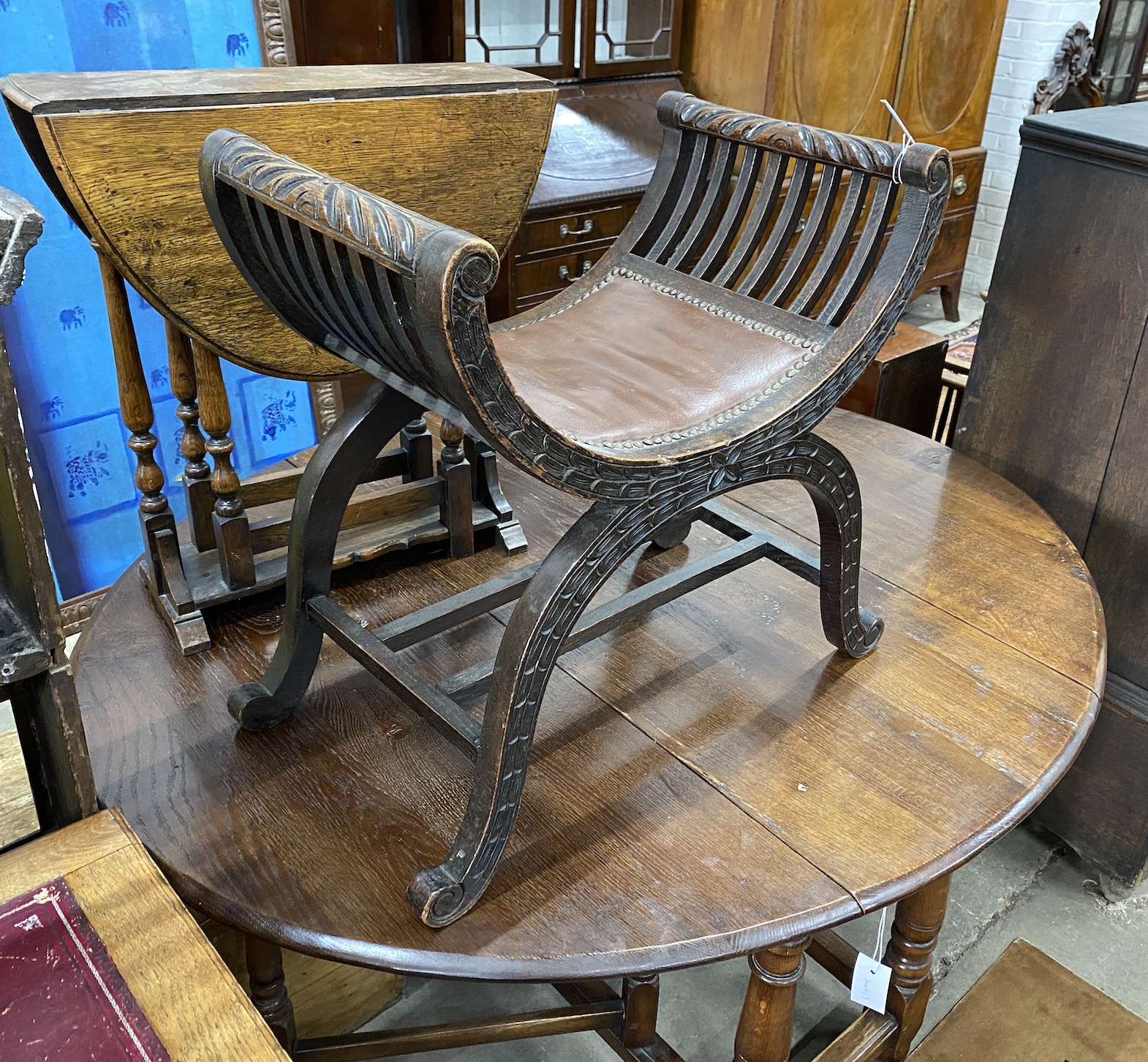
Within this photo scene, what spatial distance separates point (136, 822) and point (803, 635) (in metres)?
0.75

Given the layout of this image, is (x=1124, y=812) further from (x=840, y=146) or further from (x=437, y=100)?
(x=437, y=100)

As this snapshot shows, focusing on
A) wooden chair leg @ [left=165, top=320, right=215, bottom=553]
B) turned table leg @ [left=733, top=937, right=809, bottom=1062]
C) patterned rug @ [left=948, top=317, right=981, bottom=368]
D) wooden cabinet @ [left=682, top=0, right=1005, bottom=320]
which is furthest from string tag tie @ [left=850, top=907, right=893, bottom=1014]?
wooden cabinet @ [left=682, top=0, right=1005, bottom=320]

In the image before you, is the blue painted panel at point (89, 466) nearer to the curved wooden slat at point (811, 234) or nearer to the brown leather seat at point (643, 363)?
the brown leather seat at point (643, 363)

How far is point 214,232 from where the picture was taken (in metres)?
1.10

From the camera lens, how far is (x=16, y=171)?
5.80 feet

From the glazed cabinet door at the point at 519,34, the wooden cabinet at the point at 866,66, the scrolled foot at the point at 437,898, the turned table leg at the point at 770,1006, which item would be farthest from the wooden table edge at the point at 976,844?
the wooden cabinet at the point at 866,66

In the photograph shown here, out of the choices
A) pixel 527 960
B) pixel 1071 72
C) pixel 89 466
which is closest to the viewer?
pixel 527 960

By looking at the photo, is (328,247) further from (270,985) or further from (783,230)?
(270,985)

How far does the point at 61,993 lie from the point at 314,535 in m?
0.49

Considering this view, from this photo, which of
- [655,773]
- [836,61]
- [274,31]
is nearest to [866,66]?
[836,61]

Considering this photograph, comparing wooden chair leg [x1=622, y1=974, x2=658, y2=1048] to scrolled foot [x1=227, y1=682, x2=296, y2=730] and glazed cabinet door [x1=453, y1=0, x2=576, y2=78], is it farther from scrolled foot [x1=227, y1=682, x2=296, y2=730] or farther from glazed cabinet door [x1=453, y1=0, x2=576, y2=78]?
glazed cabinet door [x1=453, y1=0, x2=576, y2=78]

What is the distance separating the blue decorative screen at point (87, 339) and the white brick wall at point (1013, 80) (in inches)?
120

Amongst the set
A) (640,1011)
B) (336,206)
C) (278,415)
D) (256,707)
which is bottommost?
(640,1011)

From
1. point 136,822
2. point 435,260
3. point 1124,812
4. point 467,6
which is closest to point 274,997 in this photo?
point 136,822
